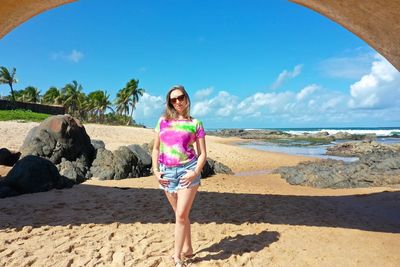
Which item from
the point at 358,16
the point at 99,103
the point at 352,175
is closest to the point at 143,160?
the point at 352,175

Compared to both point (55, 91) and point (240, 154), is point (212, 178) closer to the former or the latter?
point (240, 154)

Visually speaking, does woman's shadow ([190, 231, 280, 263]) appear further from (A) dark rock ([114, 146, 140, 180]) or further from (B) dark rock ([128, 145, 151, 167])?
(B) dark rock ([128, 145, 151, 167])

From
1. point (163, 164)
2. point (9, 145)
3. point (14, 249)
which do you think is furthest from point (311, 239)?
point (9, 145)

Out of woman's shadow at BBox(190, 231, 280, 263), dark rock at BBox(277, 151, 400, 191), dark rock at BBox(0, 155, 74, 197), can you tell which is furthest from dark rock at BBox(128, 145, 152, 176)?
woman's shadow at BBox(190, 231, 280, 263)

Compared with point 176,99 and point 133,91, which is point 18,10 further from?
point 133,91

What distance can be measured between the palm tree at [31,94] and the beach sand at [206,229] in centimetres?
7054

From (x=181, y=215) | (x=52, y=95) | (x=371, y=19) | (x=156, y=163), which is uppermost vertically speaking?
(x=52, y=95)

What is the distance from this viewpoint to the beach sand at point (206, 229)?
5.24 metres

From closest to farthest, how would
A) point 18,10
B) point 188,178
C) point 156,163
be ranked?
point 188,178 → point 156,163 → point 18,10

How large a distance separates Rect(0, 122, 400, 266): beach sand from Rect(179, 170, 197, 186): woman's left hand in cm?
135

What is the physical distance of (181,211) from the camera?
4.40 metres

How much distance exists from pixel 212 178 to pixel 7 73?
57.2 m

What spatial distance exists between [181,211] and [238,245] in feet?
6.04

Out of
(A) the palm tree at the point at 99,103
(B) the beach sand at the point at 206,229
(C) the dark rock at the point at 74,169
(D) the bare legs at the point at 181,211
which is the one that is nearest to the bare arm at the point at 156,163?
(D) the bare legs at the point at 181,211
